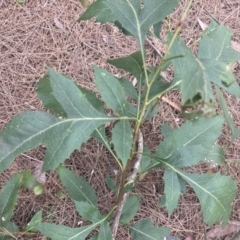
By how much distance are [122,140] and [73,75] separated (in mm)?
983

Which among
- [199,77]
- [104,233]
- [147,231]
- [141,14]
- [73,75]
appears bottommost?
[147,231]

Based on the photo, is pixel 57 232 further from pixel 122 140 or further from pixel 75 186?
pixel 122 140

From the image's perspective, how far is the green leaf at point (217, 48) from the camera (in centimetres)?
133

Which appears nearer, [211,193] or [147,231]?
[211,193]

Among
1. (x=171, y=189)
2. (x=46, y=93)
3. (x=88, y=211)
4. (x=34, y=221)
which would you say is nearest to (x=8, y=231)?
(x=34, y=221)

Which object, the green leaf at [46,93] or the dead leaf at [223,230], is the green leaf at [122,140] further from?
the dead leaf at [223,230]

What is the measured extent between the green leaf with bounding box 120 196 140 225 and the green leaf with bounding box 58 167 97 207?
141 millimetres

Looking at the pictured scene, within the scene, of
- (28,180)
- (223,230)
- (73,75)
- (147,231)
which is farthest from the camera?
(73,75)

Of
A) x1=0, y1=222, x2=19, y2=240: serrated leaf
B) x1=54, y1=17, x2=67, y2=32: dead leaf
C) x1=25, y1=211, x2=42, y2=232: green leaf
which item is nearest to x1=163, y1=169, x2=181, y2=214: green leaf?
x1=25, y1=211, x2=42, y2=232: green leaf

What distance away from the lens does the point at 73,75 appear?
2033 millimetres

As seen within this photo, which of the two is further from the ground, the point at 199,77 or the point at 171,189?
the point at 199,77

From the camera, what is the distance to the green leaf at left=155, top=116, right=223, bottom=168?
1.36 metres

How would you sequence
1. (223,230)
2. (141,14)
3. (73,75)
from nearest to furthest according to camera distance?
1. (141,14)
2. (223,230)
3. (73,75)

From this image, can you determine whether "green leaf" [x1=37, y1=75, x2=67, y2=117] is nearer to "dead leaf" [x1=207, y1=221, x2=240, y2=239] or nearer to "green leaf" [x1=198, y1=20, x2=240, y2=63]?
"green leaf" [x1=198, y1=20, x2=240, y2=63]
